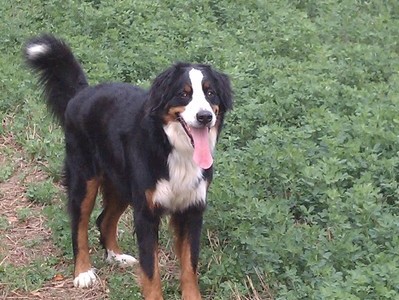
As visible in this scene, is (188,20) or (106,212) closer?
(106,212)

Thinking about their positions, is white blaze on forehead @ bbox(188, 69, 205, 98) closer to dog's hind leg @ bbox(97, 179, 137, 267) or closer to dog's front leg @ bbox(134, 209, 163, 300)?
dog's front leg @ bbox(134, 209, 163, 300)

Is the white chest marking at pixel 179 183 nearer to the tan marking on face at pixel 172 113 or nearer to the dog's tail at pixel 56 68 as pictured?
the tan marking on face at pixel 172 113

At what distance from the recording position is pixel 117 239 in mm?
5855

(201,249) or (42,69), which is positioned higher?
(42,69)

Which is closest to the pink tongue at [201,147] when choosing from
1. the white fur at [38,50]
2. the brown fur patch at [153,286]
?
the brown fur patch at [153,286]

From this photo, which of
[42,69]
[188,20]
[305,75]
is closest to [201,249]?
[42,69]

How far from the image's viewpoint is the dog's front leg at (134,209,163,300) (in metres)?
Answer: 4.88

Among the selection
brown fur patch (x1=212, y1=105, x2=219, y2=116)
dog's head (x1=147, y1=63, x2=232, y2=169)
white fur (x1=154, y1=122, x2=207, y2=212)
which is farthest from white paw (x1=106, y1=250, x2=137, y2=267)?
brown fur patch (x1=212, y1=105, x2=219, y2=116)

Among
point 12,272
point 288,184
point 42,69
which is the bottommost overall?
point 12,272

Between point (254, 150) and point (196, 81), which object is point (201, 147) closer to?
point (196, 81)

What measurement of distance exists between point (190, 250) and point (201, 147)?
0.75 m

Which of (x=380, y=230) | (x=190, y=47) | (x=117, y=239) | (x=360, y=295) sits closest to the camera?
(x=360, y=295)

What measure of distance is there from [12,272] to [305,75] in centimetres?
396

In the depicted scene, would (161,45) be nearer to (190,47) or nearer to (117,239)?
Answer: (190,47)
